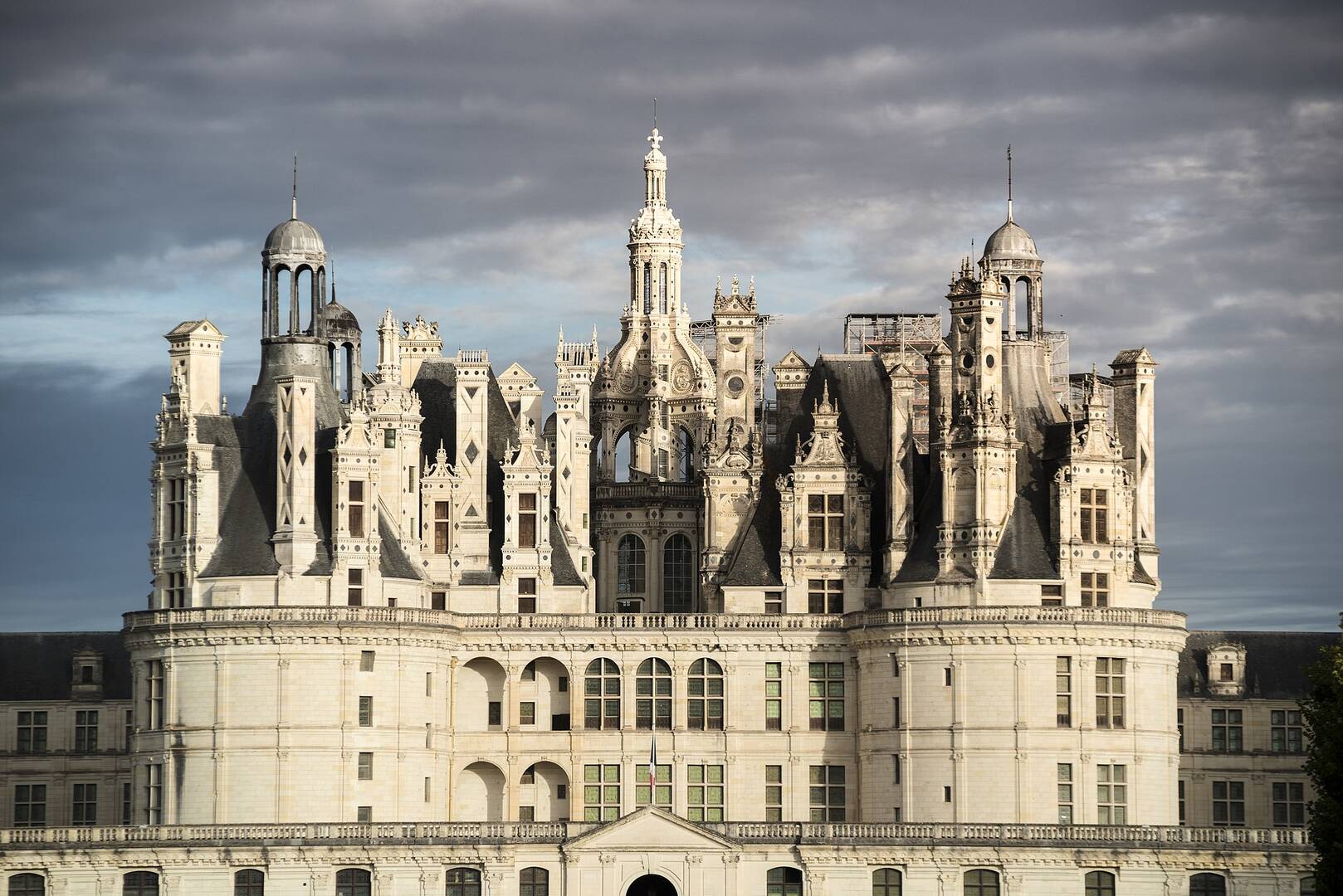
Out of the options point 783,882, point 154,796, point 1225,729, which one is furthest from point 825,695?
point 154,796

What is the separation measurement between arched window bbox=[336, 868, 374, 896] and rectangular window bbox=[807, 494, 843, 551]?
20.4 meters

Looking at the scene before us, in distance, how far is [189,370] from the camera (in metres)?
110

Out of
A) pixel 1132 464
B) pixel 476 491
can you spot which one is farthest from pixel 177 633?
pixel 1132 464

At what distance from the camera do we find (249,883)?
102 m

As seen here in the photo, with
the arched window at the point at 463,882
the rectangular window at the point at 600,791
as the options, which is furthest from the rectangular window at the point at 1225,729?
the arched window at the point at 463,882

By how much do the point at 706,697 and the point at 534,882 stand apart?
11.9 meters

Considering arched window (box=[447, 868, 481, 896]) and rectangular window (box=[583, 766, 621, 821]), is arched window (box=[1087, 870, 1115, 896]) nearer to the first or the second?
rectangular window (box=[583, 766, 621, 821])

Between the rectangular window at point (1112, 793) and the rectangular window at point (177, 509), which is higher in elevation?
the rectangular window at point (177, 509)

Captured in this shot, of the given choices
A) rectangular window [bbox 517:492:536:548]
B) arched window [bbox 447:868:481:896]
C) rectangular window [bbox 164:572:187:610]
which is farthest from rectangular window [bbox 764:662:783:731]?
rectangular window [bbox 164:572:187:610]

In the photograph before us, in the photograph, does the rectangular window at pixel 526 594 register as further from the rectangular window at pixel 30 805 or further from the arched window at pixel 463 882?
the rectangular window at pixel 30 805

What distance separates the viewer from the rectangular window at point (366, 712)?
10631 centimetres

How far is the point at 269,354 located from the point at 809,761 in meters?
23.5

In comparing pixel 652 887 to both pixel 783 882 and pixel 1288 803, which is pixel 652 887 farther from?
pixel 1288 803

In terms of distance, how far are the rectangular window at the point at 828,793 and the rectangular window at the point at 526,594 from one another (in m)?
11.4
